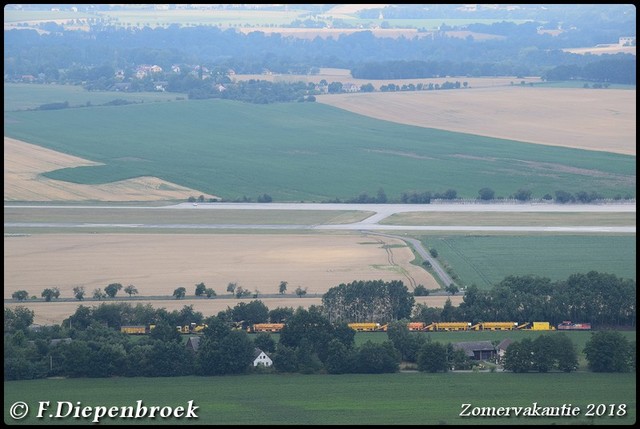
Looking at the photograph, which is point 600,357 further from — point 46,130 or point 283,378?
point 46,130

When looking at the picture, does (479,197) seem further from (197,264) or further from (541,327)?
(541,327)

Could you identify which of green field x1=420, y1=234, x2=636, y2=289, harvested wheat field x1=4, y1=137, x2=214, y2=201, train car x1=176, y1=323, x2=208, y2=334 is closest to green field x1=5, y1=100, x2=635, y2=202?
harvested wheat field x1=4, y1=137, x2=214, y2=201

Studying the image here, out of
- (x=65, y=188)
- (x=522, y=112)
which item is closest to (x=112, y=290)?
(x=65, y=188)

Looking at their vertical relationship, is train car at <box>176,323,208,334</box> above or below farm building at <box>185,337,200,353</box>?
below

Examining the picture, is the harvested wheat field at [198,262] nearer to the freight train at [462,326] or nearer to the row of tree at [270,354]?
the freight train at [462,326]

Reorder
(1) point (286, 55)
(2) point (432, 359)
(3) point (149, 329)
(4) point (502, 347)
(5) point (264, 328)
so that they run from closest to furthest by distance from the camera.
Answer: (2) point (432, 359) < (4) point (502, 347) < (3) point (149, 329) < (5) point (264, 328) < (1) point (286, 55)

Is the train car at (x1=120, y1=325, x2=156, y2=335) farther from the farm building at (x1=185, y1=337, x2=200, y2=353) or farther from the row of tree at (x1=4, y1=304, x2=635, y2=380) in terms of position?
the row of tree at (x1=4, y1=304, x2=635, y2=380)

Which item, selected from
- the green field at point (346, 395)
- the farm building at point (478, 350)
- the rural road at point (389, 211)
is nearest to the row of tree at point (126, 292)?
the rural road at point (389, 211)
